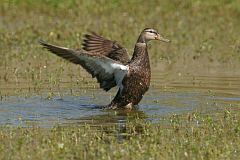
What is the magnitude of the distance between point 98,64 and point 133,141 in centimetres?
283

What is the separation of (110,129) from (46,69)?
4985 millimetres

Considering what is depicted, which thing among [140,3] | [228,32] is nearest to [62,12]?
[140,3]

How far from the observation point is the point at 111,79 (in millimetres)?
12477

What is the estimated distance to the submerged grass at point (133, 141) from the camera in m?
8.91

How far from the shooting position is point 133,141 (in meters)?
9.43

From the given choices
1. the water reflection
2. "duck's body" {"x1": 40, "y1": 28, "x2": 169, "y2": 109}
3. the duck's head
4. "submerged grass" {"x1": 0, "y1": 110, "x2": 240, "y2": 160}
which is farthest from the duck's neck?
A: "submerged grass" {"x1": 0, "y1": 110, "x2": 240, "y2": 160}

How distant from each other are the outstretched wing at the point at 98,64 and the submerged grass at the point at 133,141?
1386mm

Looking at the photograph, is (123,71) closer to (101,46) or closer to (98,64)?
(98,64)

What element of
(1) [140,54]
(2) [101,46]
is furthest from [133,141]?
(2) [101,46]

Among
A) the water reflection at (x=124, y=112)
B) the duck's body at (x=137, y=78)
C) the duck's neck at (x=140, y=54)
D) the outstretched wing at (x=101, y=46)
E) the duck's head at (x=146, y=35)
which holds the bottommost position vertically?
the water reflection at (x=124, y=112)

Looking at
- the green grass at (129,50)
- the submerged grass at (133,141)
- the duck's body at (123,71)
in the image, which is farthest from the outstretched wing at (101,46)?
the submerged grass at (133,141)

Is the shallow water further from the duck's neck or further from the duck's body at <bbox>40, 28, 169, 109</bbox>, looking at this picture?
the duck's neck

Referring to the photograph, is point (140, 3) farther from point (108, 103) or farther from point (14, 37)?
point (108, 103)

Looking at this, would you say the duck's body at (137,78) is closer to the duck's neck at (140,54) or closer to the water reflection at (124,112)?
the duck's neck at (140,54)
